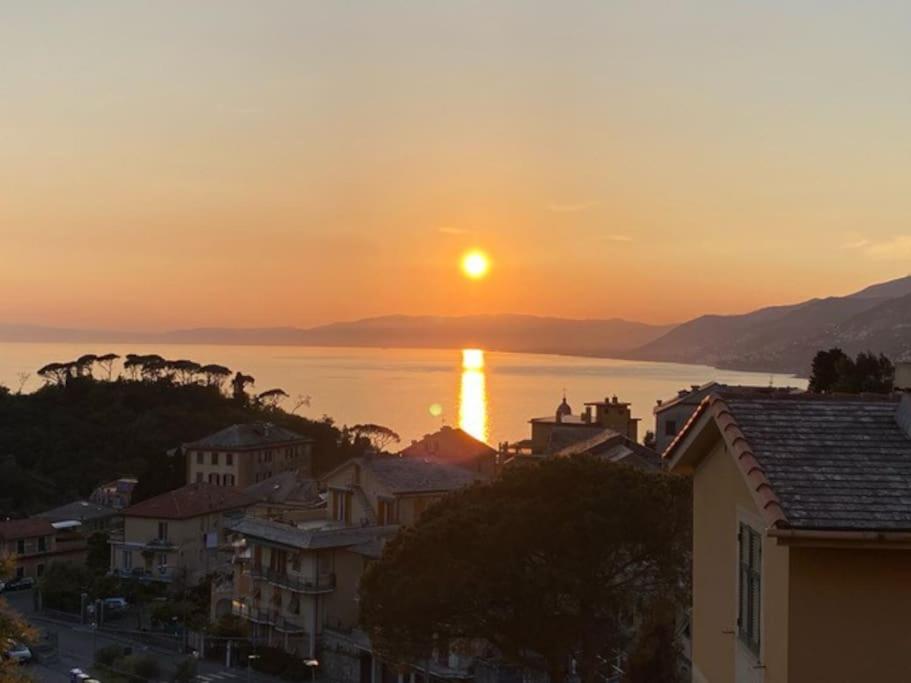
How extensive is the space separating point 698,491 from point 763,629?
8.63 feet

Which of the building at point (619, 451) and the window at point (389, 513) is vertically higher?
the building at point (619, 451)

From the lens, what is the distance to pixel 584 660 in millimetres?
21453

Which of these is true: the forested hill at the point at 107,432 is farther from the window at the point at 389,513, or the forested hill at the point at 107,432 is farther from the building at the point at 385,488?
the window at the point at 389,513

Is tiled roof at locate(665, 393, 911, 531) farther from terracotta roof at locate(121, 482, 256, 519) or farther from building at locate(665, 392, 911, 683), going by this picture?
terracotta roof at locate(121, 482, 256, 519)

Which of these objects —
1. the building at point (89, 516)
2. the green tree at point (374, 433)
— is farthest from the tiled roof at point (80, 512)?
the green tree at point (374, 433)

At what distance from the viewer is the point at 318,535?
3381 centimetres

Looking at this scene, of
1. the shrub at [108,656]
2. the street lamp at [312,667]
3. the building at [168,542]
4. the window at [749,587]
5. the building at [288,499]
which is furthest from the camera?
the building at [168,542]

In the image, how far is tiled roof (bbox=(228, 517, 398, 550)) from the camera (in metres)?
33.7

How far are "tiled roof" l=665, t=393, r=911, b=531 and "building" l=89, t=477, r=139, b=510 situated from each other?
6048cm

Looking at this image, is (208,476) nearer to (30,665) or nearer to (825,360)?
(30,665)

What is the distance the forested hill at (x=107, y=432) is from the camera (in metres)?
68.1

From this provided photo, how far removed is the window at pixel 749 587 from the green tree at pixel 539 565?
42.7 feet

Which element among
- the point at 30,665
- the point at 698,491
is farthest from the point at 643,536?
the point at 30,665

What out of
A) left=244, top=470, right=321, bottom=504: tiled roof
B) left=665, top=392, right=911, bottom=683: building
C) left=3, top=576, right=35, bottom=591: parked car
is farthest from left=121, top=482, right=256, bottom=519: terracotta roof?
left=665, top=392, right=911, bottom=683: building
